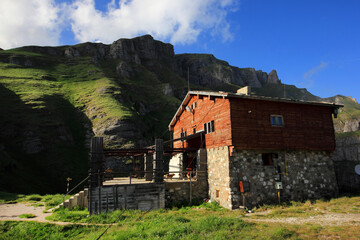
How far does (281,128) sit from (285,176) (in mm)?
3917

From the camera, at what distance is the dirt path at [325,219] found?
41.1 feet

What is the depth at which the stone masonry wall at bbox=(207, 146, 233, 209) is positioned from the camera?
1734cm

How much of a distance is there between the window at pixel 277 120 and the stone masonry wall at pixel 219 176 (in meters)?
4.81

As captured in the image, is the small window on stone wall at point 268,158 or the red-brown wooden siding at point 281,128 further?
the small window on stone wall at point 268,158

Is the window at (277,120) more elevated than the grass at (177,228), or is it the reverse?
the window at (277,120)

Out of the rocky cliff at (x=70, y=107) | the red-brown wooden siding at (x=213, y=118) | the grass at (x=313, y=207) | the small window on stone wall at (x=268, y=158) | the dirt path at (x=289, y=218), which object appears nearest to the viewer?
the dirt path at (x=289, y=218)

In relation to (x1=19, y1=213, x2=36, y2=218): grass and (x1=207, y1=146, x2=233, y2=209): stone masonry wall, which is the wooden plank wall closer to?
(x1=19, y1=213, x2=36, y2=218): grass

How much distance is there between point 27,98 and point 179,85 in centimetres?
6959

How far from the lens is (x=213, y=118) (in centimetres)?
2058

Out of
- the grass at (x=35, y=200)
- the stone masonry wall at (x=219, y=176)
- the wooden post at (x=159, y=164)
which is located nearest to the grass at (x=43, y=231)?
the grass at (x=35, y=200)

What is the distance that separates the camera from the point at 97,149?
17.6 meters

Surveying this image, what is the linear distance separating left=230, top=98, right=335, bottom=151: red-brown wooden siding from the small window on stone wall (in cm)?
68

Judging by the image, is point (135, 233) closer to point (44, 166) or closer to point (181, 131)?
point (181, 131)

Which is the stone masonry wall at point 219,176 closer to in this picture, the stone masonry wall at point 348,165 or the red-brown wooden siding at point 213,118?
the red-brown wooden siding at point 213,118
